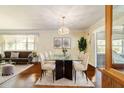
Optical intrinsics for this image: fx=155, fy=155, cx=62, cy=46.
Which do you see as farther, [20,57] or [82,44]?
[20,57]

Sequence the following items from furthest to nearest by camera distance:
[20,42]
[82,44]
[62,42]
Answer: [20,42] < [62,42] < [82,44]

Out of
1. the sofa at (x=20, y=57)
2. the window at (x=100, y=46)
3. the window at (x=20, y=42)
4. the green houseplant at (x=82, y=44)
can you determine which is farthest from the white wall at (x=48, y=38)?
the window at (x=100, y=46)

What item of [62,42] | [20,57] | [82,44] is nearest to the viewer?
[82,44]

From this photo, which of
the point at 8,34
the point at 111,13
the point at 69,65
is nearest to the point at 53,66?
the point at 69,65

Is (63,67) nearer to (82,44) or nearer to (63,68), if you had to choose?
(63,68)

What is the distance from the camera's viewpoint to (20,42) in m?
11.1

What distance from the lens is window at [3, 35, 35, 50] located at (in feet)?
36.4

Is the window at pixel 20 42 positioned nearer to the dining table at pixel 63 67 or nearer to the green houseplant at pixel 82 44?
the green houseplant at pixel 82 44

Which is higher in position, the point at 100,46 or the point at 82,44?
the point at 82,44

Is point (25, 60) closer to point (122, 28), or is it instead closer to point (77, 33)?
point (77, 33)

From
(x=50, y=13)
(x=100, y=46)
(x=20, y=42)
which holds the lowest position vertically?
(x=100, y=46)

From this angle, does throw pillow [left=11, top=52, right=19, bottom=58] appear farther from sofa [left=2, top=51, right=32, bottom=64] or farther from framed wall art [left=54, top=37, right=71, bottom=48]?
framed wall art [left=54, top=37, right=71, bottom=48]

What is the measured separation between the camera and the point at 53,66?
5602 mm

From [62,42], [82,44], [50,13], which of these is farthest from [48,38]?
[50,13]
